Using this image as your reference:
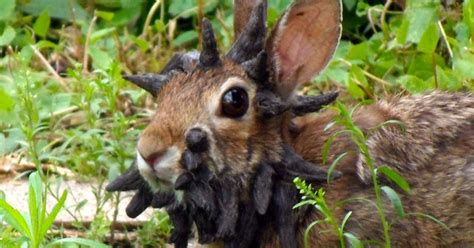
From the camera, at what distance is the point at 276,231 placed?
5523 mm

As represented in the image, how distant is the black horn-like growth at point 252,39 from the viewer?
5.56 metres

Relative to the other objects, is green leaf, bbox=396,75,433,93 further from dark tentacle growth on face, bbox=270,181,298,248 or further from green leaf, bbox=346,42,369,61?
dark tentacle growth on face, bbox=270,181,298,248

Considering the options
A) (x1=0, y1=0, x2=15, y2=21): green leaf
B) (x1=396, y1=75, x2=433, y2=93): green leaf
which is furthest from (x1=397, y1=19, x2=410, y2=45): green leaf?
(x1=0, y1=0, x2=15, y2=21): green leaf

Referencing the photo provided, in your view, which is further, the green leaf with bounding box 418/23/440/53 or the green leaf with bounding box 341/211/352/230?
the green leaf with bounding box 418/23/440/53

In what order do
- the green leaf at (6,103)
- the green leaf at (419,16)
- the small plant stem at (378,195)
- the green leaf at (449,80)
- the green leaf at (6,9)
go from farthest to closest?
1. the green leaf at (6,9)
2. the green leaf at (419,16)
3. the green leaf at (6,103)
4. the green leaf at (449,80)
5. the small plant stem at (378,195)

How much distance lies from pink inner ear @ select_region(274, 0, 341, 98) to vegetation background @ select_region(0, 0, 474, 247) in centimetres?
69

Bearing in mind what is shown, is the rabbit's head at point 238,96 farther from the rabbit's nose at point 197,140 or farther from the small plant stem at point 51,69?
the small plant stem at point 51,69

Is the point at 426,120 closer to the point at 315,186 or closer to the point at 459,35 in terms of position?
the point at 315,186

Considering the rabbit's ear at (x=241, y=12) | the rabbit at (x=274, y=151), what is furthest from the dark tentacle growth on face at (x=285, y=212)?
the rabbit's ear at (x=241, y=12)

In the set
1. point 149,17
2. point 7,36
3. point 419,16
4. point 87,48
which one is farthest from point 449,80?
point 7,36

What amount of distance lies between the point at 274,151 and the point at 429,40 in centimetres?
163

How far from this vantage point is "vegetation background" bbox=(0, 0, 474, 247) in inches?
257

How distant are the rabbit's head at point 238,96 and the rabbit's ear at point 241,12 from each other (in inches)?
12.6

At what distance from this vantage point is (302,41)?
18.8ft
